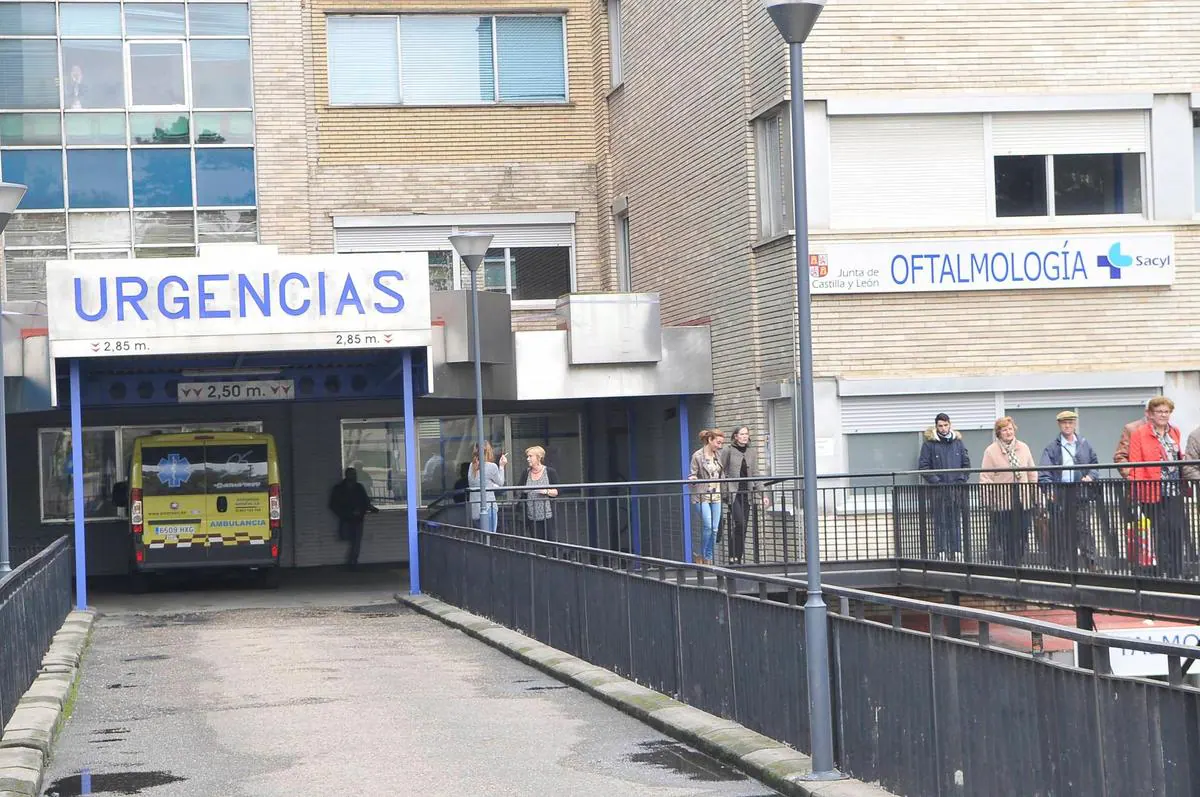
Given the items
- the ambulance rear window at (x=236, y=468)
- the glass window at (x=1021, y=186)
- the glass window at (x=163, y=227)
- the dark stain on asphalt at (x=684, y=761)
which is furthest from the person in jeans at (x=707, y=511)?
the glass window at (x=163, y=227)

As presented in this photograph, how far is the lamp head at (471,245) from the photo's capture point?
22.4 metres

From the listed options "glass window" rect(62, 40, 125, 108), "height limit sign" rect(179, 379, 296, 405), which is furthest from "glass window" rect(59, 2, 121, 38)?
"height limit sign" rect(179, 379, 296, 405)

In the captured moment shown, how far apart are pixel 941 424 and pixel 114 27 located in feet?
55.0

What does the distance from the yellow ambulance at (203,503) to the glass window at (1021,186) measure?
36.4 feet

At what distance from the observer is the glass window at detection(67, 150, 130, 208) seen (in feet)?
97.8

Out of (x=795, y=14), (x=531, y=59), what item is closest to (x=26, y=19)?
(x=531, y=59)

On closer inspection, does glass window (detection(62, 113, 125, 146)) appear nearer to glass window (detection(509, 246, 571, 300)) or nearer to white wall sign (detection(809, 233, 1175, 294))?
glass window (detection(509, 246, 571, 300))

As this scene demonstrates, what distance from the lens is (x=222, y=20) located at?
30.5 metres

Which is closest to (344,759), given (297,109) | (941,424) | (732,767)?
(732,767)

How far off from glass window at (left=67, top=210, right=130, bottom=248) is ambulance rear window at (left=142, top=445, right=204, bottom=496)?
17.1 feet

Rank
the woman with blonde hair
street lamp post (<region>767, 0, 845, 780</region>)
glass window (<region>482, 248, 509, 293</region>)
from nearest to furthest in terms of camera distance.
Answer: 1. street lamp post (<region>767, 0, 845, 780</region>)
2. the woman with blonde hair
3. glass window (<region>482, 248, 509, 293</region>)

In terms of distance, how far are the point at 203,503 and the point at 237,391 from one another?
1.70m

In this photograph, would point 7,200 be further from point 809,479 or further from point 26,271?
point 26,271

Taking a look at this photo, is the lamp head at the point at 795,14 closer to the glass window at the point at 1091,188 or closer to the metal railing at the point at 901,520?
the metal railing at the point at 901,520
